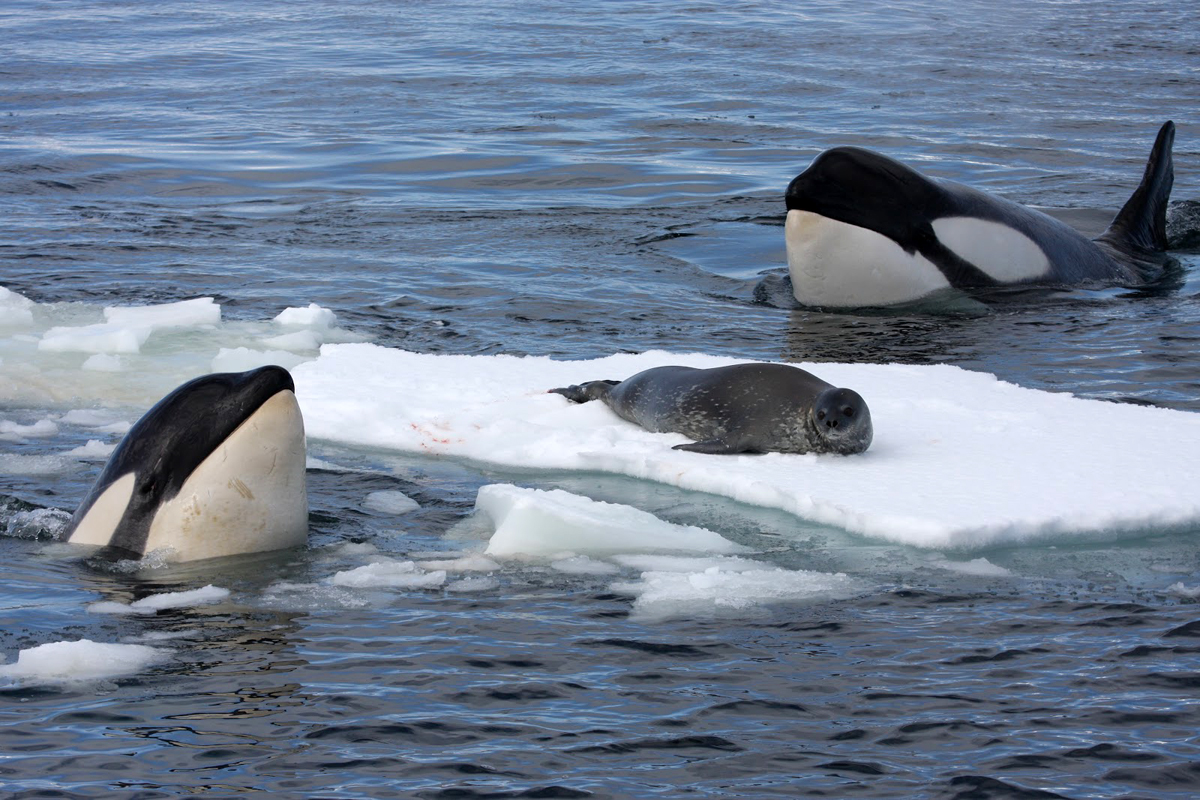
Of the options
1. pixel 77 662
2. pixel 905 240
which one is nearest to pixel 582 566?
pixel 77 662

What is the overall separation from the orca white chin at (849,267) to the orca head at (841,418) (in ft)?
12.8

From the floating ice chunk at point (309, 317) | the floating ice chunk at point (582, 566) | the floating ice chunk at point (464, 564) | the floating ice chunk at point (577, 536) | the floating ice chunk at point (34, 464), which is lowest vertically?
the floating ice chunk at point (582, 566)

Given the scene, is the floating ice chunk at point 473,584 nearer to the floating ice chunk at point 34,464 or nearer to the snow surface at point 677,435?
the snow surface at point 677,435

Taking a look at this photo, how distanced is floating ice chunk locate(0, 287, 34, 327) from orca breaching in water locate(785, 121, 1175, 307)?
5.24 m

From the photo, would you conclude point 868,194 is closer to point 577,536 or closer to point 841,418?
point 841,418

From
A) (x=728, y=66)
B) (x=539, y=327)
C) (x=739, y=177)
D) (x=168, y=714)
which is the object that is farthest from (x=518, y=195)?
(x=168, y=714)

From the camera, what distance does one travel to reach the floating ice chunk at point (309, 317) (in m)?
10.5

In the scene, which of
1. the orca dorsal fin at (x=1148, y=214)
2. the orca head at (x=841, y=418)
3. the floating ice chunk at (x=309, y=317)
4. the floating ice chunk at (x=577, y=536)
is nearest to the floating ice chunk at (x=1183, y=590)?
the floating ice chunk at (x=577, y=536)

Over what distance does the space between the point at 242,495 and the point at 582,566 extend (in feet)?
4.37

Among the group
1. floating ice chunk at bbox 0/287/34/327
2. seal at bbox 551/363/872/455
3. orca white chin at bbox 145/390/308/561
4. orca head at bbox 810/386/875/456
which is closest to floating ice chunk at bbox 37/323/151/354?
floating ice chunk at bbox 0/287/34/327

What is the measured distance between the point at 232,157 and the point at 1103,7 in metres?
21.2

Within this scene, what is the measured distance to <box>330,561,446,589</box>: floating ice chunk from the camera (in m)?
5.66

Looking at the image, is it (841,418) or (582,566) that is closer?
(582,566)

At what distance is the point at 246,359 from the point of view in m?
9.27
